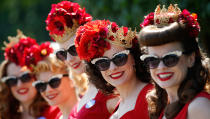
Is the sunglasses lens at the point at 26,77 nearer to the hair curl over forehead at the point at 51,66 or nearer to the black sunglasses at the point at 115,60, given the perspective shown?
the hair curl over forehead at the point at 51,66

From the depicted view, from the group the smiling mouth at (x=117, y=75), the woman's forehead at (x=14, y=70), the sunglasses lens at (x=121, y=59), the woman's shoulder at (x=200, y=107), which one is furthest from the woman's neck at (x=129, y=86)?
the woman's forehead at (x=14, y=70)

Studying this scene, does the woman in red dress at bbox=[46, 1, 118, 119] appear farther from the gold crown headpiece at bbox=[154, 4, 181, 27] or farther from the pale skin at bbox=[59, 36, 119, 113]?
the gold crown headpiece at bbox=[154, 4, 181, 27]

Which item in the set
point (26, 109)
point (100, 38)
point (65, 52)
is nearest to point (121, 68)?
point (100, 38)

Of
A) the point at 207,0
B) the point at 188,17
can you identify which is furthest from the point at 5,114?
the point at 188,17

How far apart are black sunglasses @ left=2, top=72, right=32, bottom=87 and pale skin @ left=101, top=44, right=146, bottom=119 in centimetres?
205

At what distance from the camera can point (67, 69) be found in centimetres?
560

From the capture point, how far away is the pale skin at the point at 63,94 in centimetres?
546

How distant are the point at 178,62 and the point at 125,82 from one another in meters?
0.80

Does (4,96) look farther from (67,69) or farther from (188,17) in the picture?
(188,17)

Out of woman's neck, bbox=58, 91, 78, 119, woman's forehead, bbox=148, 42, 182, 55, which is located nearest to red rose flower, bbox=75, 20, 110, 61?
woman's forehead, bbox=148, 42, 182, 55

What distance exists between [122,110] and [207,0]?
198 centimetres

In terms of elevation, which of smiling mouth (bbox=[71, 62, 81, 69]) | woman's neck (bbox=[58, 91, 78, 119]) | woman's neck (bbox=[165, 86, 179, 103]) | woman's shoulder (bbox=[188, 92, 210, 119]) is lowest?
woman's neck (bbox=[58, 91, 78, 119])

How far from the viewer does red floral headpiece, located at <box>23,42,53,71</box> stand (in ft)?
18.7

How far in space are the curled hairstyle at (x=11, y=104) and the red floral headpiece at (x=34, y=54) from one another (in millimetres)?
647
